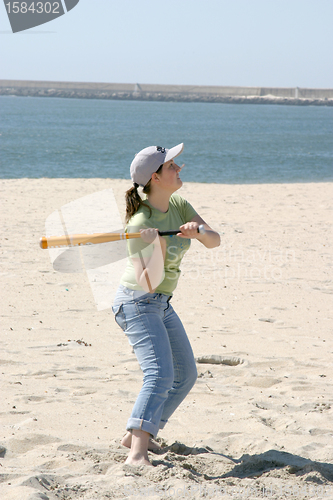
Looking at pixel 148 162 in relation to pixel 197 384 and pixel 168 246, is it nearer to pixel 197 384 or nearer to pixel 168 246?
pixel 168 246

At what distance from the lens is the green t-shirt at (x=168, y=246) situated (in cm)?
283

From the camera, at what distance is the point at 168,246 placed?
2967 mm

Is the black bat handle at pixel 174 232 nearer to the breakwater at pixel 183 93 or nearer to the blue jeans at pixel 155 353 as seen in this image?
the blue jeans at pixel 155 353

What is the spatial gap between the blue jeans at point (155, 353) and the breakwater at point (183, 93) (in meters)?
154

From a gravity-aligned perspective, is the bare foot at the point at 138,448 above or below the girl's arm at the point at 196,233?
below

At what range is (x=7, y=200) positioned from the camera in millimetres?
12000

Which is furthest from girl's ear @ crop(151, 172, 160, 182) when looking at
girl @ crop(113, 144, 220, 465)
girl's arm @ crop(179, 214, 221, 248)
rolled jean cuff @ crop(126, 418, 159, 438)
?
rolled jean cuff @ crop(126, 418, 159, 438)

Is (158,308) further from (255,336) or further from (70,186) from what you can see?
(70,186)

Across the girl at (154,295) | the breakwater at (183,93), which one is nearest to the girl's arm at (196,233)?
the girl at (154,295)

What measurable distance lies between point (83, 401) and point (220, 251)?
16.0 feet

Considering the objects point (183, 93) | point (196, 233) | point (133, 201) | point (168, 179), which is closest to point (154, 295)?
point (196, 233)

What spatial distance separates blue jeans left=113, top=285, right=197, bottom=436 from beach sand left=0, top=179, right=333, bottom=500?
282 millimetres

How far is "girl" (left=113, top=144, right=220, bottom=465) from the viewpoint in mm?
2773

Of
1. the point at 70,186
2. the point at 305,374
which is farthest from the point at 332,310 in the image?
the point at 70,186
